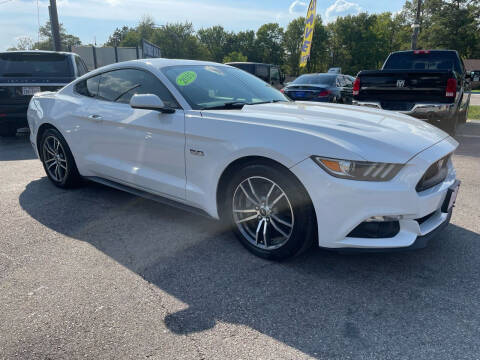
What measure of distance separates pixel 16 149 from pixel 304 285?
6940 mm

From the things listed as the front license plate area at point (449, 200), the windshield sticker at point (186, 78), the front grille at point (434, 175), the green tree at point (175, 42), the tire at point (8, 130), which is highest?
the green tree at point (175, 42)

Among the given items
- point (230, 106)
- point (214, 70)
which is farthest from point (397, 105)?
point (230, 106)

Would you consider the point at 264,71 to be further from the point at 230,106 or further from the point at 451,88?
the point at 230,106

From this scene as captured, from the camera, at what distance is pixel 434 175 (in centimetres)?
276

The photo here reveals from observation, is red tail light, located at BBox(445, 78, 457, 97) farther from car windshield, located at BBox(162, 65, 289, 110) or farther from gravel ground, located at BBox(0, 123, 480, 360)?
car windshield, located at BBox(162, 65, 289, 110)

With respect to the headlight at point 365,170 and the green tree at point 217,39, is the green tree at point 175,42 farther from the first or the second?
the headlight at point 365,170

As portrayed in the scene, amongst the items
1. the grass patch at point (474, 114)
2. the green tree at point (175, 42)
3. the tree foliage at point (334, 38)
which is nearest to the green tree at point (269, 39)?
the tree foliage at point (334, 38)

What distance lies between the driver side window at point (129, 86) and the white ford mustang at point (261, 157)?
1 cm

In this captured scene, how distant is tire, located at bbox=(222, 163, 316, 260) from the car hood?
0.33 m

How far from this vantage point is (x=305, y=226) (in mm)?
2693

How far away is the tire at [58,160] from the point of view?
4.55 m

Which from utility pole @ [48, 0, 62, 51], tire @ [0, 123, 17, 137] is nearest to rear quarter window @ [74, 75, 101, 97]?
tire @ [0, 123, 17, 137]

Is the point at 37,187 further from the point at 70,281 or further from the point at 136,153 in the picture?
the point at 70,281

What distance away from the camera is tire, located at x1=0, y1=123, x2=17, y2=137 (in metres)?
8.34
